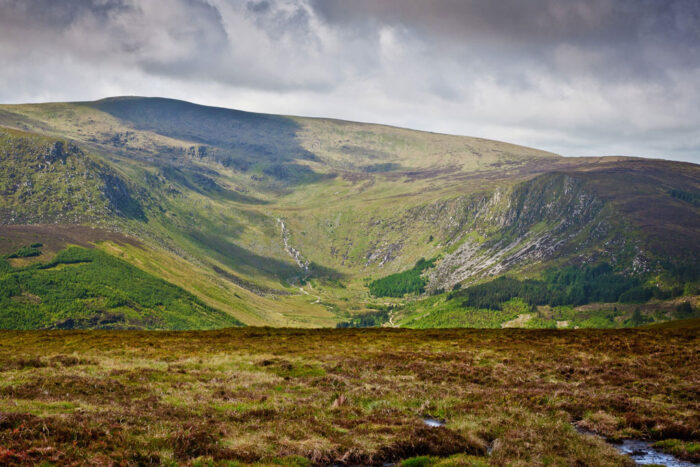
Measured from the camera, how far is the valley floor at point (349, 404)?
16344mm

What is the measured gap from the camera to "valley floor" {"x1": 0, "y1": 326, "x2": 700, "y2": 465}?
1634cm

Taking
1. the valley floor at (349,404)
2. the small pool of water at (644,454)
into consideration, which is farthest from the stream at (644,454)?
the valley floor at (349,404)

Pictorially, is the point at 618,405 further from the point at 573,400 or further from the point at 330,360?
the point at 330,360

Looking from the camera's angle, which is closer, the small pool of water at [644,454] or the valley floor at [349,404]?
the valley floor at [349,404]

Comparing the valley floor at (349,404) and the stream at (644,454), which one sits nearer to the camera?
the valley floor at (349,404)

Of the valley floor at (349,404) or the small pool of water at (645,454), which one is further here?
the small pool of water at (645,454)

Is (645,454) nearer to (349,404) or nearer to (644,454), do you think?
(644,454)

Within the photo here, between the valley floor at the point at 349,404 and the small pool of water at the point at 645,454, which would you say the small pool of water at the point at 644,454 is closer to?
the small pool of water at the point at 645,454

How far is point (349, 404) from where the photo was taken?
81.5 feet

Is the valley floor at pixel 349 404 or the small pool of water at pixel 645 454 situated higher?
the small pool of water at pixel 645 454

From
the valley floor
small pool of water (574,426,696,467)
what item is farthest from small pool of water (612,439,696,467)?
the valley floor

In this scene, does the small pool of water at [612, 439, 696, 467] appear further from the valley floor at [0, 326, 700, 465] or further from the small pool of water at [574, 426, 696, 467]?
the valley floor at [0, 326, 700, 465]

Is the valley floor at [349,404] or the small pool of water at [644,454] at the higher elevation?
the small pool of water at [644,454]

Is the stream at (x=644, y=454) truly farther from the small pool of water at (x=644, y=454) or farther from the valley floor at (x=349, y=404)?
Result: the valley floor at (x=349, y=404)
